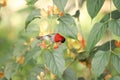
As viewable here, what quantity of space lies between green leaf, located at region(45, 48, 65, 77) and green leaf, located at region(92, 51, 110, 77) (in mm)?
126

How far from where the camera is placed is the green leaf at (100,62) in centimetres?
161

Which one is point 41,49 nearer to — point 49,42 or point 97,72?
point 49,42

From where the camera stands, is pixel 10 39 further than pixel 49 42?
Yes

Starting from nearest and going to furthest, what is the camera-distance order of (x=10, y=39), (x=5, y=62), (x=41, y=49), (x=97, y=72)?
(x=97, y=72) → (x=41, y=49) → (x=5, y=62) → (x=10, y=39)

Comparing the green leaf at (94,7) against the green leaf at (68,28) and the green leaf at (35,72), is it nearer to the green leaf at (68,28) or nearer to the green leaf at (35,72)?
the green leaf at (68,28)

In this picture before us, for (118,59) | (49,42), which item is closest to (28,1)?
(49,42)

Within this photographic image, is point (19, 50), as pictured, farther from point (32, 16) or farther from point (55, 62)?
point (55, 62)

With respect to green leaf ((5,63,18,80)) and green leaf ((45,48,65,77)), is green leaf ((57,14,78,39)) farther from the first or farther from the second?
green leaf ((5,63,18,80))

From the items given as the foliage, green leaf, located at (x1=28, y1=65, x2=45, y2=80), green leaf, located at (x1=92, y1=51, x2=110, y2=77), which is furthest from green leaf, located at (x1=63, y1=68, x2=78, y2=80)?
green leaf, located at (x1=92, y1=51, x2=110, y2=77)

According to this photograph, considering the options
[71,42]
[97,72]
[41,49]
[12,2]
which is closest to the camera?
[97,72]

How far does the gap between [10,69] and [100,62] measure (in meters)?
0.60

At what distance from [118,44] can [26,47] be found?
0.50m

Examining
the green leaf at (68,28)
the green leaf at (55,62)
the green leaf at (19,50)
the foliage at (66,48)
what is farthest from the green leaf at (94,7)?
the green leaf at (19,50)

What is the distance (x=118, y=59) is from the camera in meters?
1.64
